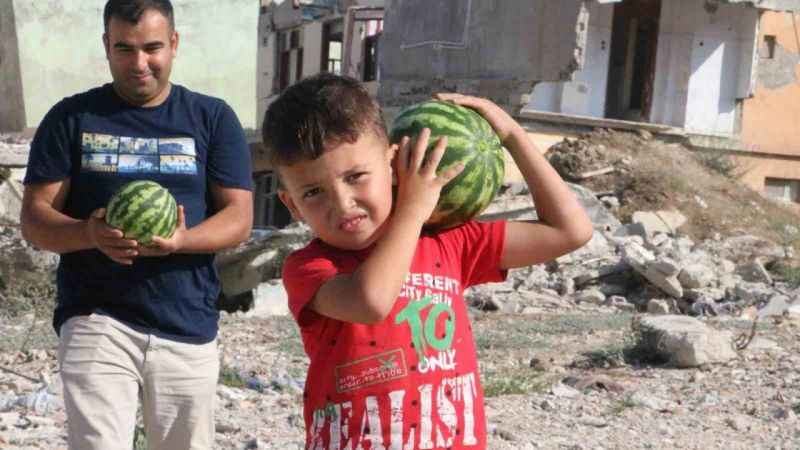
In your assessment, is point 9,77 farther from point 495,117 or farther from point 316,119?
point 316,119

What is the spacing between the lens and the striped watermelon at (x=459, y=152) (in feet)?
9.05

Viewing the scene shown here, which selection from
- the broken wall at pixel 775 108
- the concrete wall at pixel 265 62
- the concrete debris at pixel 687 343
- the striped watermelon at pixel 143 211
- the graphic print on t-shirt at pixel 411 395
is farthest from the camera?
the concrete wall at pixel 265 62

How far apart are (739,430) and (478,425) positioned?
4216mm

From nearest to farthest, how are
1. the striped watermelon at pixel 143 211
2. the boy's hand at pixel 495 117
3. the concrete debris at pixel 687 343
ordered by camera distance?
the boy's hand at pixel 495 117 → the striped watermelon at pixel 143 211 → the concrete debris at pixel 687 343

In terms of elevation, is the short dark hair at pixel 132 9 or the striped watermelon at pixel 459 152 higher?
the short dark hair at pixel 132 9

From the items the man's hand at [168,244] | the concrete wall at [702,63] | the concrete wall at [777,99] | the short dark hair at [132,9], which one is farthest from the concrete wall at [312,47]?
the man's hand at [168,244]

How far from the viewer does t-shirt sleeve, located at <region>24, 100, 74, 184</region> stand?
3820mm

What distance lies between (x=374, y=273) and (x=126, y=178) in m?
1.52

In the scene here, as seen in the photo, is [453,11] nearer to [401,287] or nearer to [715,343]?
[715,343]

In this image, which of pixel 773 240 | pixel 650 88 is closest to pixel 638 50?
pixel 650 88

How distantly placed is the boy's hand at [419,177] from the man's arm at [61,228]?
1226mm

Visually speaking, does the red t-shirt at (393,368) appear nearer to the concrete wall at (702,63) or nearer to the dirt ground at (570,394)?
Result: the dirt ground at (570,394)

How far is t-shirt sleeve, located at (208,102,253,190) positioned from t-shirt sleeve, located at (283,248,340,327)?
4.09ft

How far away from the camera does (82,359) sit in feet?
12.4
